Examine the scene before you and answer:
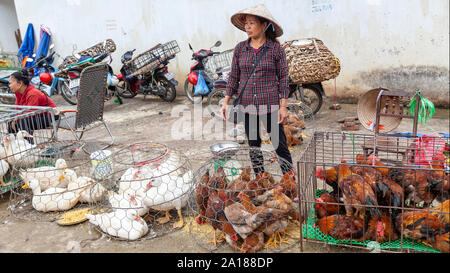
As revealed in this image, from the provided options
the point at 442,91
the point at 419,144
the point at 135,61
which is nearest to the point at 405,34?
the point at 442,91

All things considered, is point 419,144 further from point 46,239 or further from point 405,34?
point 405,34

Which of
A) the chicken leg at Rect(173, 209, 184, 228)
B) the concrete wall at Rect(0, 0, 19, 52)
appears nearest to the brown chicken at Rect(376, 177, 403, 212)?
the chicken leg at Rect(173, 209, 184, 228)

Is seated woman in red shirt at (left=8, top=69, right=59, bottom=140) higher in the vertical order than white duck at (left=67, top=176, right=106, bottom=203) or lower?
higher

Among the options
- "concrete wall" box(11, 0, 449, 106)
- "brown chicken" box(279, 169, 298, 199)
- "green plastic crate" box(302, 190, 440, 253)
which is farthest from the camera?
"concrete wall" box(11, 0, 449, 106)

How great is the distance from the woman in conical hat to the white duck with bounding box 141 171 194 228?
0.65 m

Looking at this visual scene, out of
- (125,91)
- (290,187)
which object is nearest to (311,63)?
(290,187)

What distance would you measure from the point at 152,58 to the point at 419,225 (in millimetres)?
6291

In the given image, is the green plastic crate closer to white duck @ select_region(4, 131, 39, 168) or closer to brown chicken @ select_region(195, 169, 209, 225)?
brown chicken @ select_region(195, 169, 209, 225)

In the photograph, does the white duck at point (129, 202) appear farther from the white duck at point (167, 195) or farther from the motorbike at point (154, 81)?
the motorbike at point (154, 81)

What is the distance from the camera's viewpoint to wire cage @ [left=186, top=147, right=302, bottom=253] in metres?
2.55

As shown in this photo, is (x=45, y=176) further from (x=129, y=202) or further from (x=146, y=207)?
(x=146, y=207)

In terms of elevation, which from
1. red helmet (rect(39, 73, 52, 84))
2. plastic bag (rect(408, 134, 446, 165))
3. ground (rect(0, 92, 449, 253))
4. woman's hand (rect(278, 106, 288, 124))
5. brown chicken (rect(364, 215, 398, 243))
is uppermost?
woman's hand (rect(278, 106, 288, 124))
